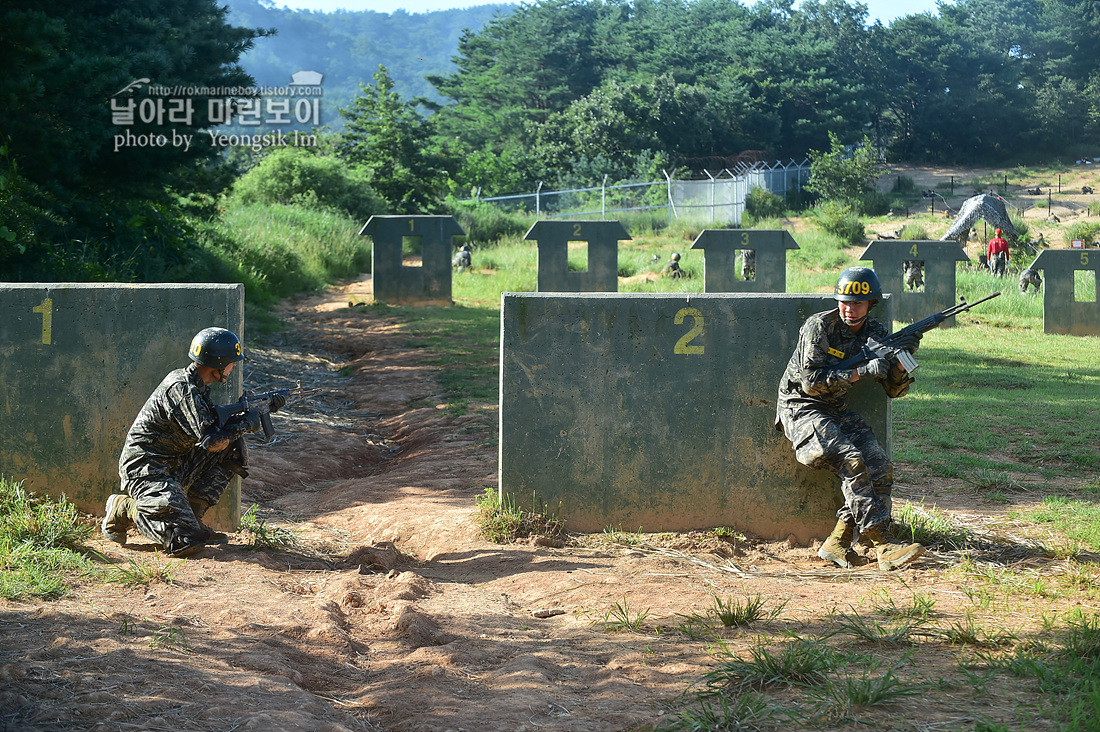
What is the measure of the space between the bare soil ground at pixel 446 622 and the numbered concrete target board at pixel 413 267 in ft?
41.4

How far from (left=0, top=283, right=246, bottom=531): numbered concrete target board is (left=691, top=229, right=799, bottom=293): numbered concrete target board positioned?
13.5 m

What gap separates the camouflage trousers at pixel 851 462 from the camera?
5.54 m

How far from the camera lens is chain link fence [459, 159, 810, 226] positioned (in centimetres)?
3388

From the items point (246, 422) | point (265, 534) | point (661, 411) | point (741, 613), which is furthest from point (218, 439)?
point (741, 613)

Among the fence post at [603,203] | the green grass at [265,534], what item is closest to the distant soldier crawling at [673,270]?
the fence post at [603,203]

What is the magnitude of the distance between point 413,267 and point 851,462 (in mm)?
15491

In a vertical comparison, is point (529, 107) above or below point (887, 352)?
above

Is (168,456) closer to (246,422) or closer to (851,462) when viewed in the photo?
(246,422)

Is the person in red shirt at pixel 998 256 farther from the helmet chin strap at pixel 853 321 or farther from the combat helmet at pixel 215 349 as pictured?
the combat helmet at pixel 215 349

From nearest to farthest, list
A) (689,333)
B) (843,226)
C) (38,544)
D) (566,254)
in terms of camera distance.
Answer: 1. (38,544)
2. (689,333)
3. (566,254)
4. (843,226)

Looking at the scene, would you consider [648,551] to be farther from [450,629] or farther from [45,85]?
[45,85]

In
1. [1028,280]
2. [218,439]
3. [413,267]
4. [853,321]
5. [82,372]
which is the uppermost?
[413,267]

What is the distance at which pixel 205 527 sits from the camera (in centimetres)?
586

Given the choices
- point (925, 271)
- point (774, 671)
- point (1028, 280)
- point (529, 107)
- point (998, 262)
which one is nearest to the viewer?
point (774, 671)
